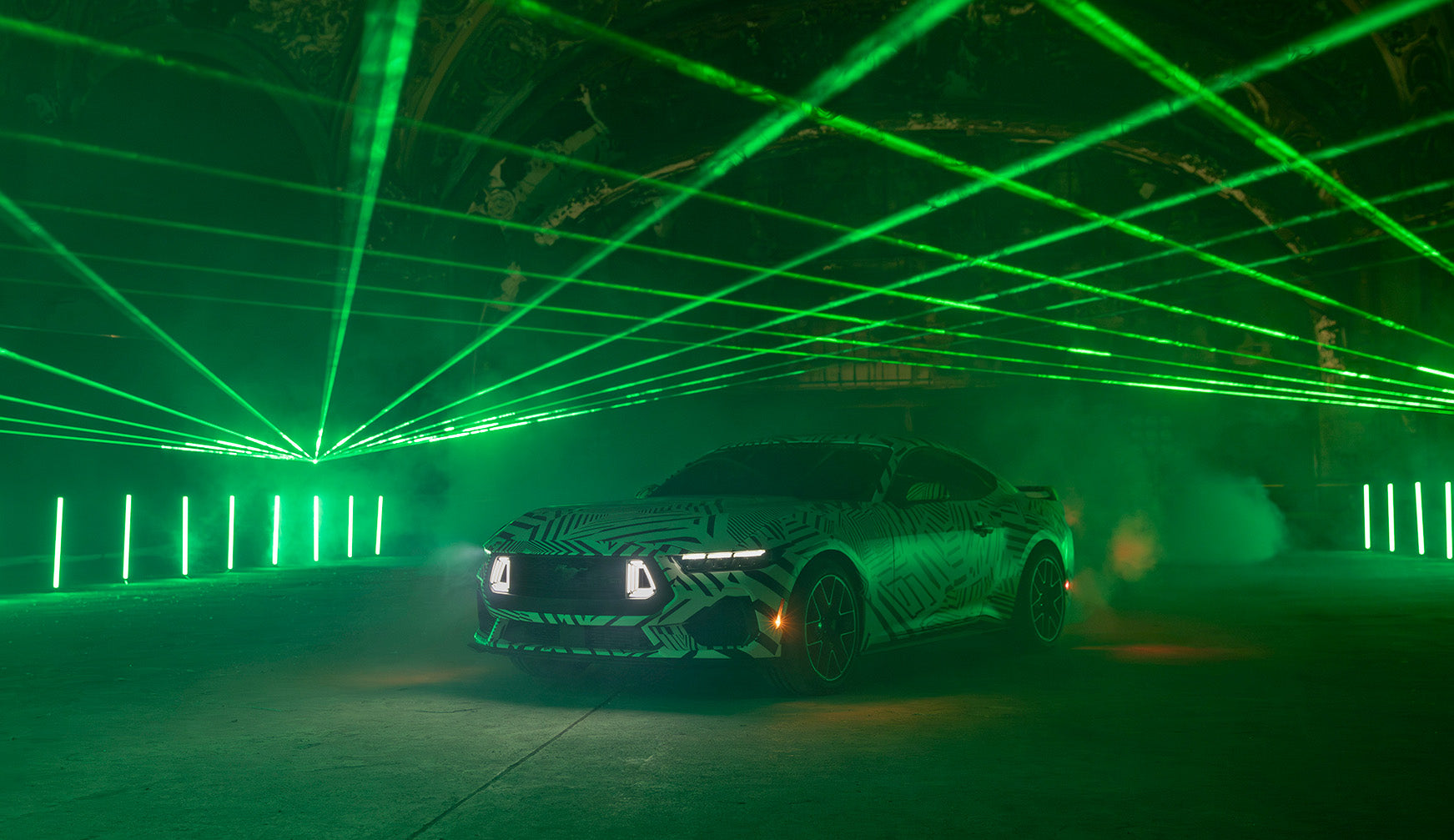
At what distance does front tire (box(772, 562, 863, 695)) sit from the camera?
20.3ft

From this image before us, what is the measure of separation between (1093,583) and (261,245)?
12559mm

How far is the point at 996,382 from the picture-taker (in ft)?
74.3

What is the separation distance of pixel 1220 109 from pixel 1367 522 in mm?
6791

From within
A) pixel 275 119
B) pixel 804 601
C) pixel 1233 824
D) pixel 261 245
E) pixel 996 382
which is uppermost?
pixel 275 119

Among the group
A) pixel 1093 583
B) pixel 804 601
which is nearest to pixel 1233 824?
pixel 804 601

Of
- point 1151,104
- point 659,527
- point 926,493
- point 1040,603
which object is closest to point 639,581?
point 659,527

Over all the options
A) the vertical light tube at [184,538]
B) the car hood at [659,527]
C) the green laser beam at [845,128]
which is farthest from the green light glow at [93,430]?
the car hood at [659,527]

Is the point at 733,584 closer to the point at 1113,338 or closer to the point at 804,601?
the point at 804,601

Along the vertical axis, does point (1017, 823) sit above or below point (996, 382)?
below

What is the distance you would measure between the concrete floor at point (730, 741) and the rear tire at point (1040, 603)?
208mm

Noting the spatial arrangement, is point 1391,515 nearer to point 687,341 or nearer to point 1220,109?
point 1220,109

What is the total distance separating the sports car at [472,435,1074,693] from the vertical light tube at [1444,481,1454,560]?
12.3 metres

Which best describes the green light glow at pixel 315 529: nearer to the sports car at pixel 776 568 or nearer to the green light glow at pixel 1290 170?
the green light glow at pixel 1290 170

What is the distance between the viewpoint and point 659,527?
6359mm
